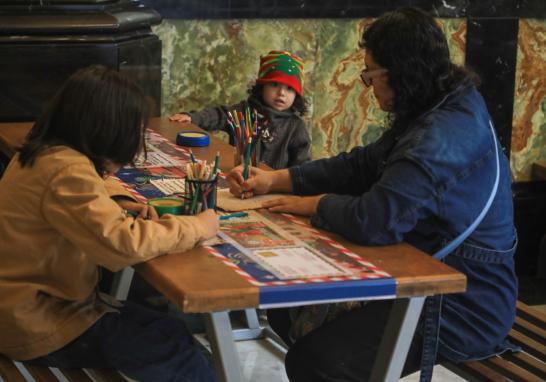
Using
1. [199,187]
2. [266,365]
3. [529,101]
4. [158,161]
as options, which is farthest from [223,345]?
[529,101]

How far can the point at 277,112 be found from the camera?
4.24 m

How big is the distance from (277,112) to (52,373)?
1.90m

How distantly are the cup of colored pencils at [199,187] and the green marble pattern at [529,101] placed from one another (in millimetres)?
2965

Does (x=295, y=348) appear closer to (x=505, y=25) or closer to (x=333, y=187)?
(x=333, y=187)

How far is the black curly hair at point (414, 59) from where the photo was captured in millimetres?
2688

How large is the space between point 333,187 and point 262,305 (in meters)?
Result: 0.98

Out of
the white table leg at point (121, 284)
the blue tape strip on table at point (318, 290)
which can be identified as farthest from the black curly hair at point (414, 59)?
the white table leg at point (121, 284)

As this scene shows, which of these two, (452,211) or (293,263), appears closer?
(293,263)

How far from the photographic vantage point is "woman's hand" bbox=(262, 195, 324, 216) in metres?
2.73

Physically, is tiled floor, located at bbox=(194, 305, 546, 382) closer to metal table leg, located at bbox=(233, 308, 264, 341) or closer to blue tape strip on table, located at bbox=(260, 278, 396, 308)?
metal table leg, located at bbox=(233, 308, 264, 341)

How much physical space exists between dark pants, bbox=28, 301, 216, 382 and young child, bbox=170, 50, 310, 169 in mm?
1659

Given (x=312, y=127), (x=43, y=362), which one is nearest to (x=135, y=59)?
(x=312, y=127)

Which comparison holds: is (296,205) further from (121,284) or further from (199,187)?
(121,284)

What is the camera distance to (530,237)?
213 inches
